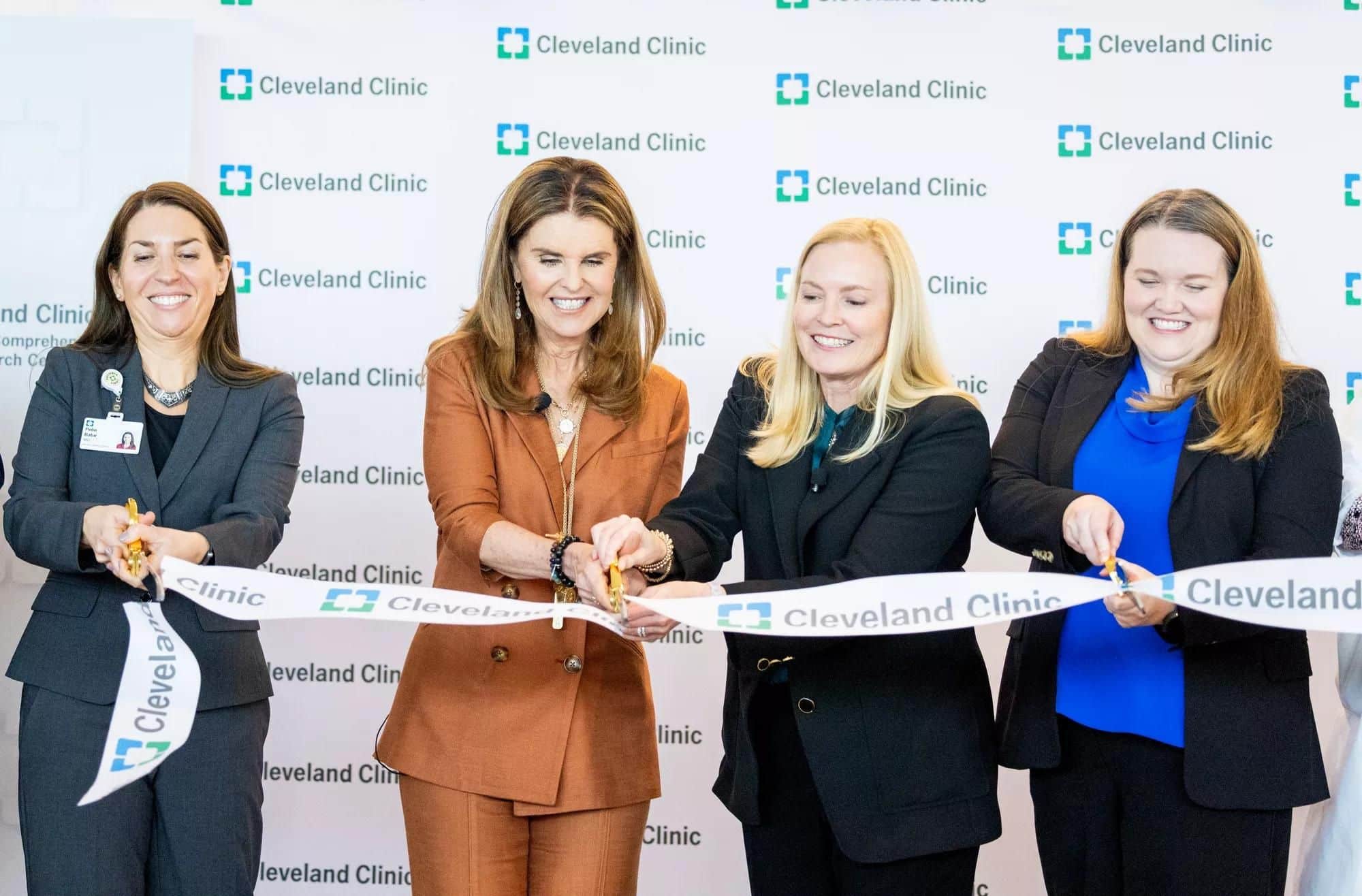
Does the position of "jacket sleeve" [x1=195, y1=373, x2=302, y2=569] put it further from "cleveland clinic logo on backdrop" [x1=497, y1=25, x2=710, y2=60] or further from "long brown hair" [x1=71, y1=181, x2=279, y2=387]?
"cleveland clinic logo on backdrop" [x1=497, y1=25, x2=710, y2=60]

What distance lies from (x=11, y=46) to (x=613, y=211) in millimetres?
3077

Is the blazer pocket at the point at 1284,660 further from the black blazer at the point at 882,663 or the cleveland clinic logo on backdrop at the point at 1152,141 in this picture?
the cleveland clinic logo on backdrop at the point at 1152,141

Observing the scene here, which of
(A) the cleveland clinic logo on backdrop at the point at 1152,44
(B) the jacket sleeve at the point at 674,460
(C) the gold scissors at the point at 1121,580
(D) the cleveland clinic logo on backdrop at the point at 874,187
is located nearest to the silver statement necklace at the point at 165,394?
(B) the jacket sleeve at the point at 674,460

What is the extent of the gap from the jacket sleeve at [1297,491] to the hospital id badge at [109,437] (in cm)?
218

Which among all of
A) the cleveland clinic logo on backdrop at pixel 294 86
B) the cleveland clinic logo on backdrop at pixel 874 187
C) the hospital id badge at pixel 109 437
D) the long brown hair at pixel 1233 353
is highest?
the cleveland clinic logo on backdrop at pixel 294 86

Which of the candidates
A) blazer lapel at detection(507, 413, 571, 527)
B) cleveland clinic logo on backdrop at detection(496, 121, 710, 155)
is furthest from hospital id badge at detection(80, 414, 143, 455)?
cleveland clinic logo on backdrop at detection(496, 121, 710, 155)

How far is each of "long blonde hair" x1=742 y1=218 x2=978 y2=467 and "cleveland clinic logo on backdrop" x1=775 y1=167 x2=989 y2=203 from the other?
2.13 meters

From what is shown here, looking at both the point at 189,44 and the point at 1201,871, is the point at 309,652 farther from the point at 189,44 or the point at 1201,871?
the point at 1201,871

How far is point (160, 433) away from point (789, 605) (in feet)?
4.85

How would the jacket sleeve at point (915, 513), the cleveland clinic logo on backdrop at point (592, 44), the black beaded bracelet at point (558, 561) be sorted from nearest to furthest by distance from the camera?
the jacket sleeve at point (915, 513)
the black beaded bracelet at point (558, 561)
the cleveland clinic logo on backdrop at point (592, 44)

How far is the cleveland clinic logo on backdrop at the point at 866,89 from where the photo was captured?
4.80m

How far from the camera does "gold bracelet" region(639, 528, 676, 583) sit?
105 inches

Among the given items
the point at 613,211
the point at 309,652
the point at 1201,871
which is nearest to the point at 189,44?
the point at 309,652

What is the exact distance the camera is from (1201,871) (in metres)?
2.44
